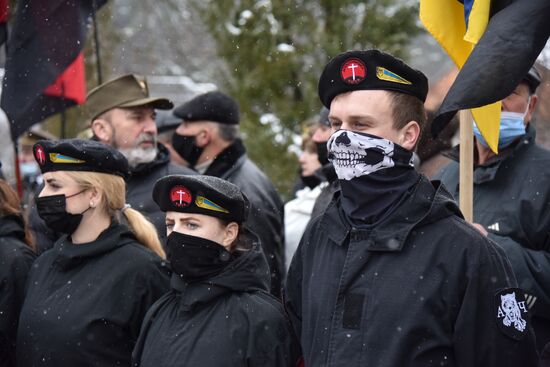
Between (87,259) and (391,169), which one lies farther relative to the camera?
(87,259)

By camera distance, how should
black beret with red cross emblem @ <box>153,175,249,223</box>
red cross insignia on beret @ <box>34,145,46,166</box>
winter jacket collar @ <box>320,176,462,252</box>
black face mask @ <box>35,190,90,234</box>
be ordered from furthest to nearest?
red cross insignia on beret @ <box>34,145,46,166</box>, black face mask @ <box>35,190,90,234</box>, black beret with red cross emblem @ <box>153,175,249,223</box>, winter jacket collar @ <box>320,176,462,252</box>

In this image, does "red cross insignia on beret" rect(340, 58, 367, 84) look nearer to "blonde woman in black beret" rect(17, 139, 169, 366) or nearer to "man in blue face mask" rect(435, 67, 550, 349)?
"man in blue face mask" rect(435, 67, 550, 349)

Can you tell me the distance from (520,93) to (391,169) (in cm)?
178

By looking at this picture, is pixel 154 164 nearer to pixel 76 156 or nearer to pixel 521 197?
pixel 76 156

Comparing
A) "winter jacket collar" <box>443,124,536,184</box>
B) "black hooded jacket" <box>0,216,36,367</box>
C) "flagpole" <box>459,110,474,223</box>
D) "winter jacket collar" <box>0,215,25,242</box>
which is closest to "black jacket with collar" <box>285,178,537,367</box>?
"flagpole" <box>459,110,474,223</box>

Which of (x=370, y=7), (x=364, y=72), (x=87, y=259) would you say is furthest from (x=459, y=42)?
(x=370, y=7)

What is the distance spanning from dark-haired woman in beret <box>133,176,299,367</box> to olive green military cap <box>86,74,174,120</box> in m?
2.63

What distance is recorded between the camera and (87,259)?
4.93 m

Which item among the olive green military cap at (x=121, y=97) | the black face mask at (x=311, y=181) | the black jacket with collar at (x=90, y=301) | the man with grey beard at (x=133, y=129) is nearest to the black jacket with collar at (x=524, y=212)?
the black jacket with collar at (x=90, y=301)

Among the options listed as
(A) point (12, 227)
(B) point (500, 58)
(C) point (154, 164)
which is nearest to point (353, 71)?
(B) point (500, 58)

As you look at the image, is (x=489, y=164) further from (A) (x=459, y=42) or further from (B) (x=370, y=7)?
(B) (x=370, y=7)

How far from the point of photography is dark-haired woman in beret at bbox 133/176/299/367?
4.05m

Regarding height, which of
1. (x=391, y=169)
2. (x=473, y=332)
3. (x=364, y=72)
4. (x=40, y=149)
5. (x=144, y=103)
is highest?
(x=364, y=72)

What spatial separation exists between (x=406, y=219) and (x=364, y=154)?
11.8 inches
